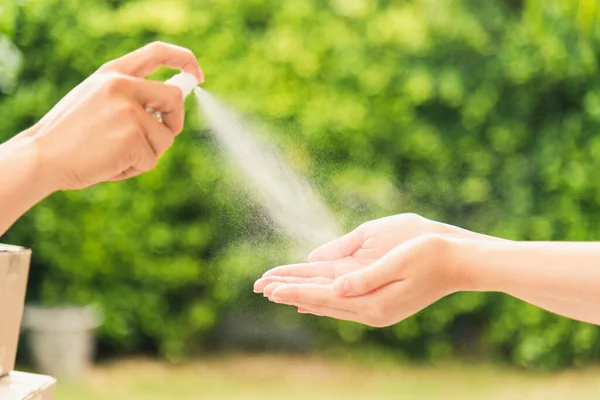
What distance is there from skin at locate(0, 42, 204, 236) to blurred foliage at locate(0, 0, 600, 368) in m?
1.93

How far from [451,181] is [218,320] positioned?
41.8 inches

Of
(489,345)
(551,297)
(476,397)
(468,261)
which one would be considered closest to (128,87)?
(468,261)

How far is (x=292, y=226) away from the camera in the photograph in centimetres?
211

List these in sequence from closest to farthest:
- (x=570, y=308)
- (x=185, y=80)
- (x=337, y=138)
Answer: (x=185, y=80) < (x=570, y=308) < (x=337, y=138)

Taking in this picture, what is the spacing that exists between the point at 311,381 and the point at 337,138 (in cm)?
94

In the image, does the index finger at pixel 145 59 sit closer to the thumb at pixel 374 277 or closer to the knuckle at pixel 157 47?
the knuckle at pixel 157 47

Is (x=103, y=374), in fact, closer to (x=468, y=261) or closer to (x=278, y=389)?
(x=278, y=389)

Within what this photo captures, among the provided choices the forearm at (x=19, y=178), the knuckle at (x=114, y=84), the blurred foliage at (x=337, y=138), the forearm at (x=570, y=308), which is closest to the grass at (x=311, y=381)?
the blurred foliage at (x=337, y=138)

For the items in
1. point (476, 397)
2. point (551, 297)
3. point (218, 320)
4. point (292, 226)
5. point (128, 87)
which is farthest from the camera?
point (218, 320)

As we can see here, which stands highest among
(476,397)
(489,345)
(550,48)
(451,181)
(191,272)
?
(550,48)

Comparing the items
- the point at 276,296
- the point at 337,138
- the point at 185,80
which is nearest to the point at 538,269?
the point at 276,296

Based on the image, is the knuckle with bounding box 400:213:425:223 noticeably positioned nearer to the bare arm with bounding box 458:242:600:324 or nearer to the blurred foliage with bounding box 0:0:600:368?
the bare arm with bounding box 458:242:600:324

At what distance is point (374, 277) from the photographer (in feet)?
3.83

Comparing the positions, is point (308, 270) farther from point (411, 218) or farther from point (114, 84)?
point (114, 84)
